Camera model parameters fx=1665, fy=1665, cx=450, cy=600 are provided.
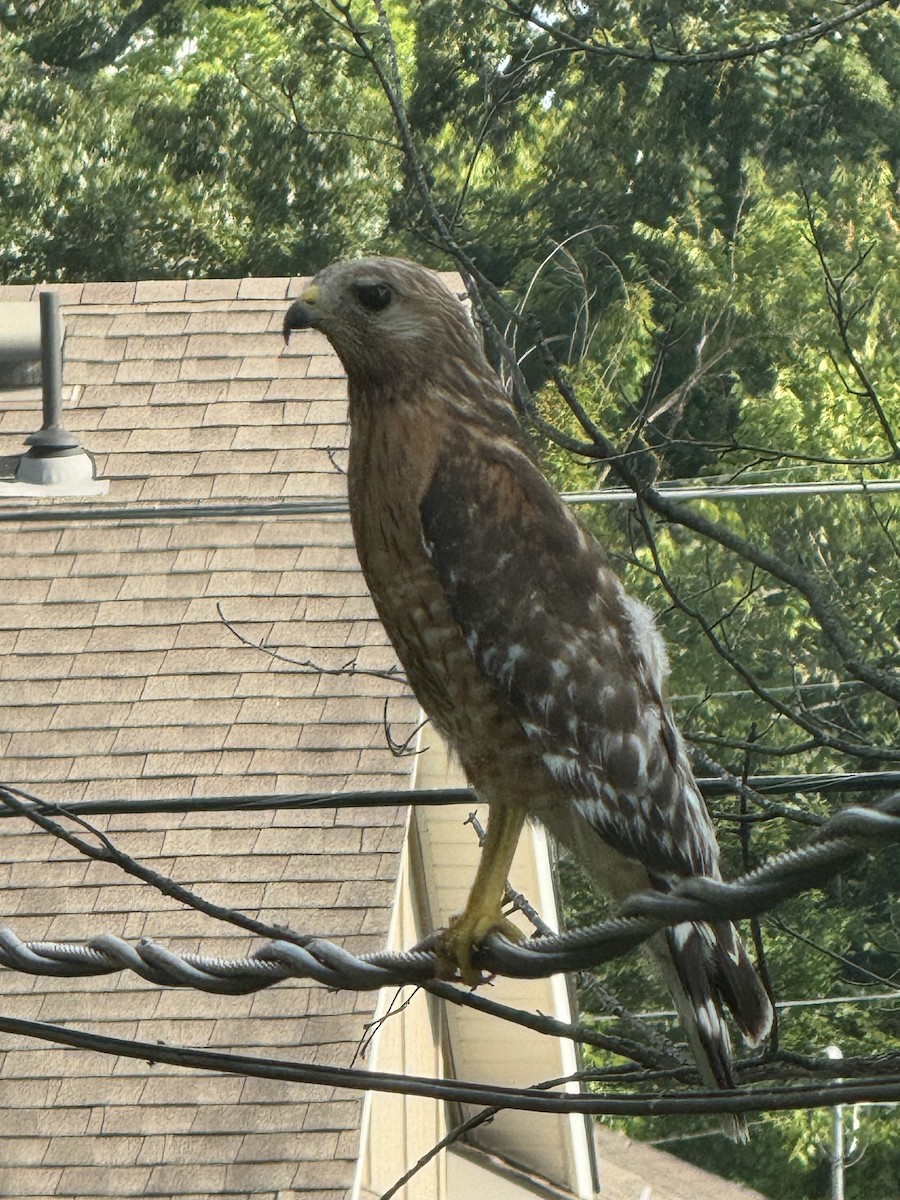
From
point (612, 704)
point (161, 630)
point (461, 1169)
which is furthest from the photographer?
point (461, 1169)

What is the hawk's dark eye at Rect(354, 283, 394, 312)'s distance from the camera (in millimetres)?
3328

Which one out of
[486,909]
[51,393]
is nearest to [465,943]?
[486,909]

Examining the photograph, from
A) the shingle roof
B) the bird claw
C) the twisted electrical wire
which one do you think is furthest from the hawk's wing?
the shingle roof

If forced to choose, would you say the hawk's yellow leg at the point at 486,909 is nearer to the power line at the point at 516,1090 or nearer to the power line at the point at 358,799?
the power line at the point at 358,799

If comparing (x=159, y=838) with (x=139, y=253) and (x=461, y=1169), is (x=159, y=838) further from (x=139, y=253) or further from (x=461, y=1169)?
(x=139, y=253)

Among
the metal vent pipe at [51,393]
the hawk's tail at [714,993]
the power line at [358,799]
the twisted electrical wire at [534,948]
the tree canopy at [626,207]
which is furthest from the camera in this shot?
the tree canopy at [626,207]

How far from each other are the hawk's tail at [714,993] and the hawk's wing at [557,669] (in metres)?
0.16

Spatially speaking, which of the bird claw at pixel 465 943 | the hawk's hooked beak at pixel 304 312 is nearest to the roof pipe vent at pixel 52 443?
the hawk's hooked beak at pixel 304 312

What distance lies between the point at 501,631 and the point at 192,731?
9.96ft

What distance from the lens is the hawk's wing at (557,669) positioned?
320cm

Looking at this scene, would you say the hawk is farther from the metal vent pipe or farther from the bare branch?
the metal vent pipe

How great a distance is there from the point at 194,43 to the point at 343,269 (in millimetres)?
26875

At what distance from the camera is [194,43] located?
28.4m

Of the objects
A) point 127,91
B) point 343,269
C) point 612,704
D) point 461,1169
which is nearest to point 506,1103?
point 612,704
